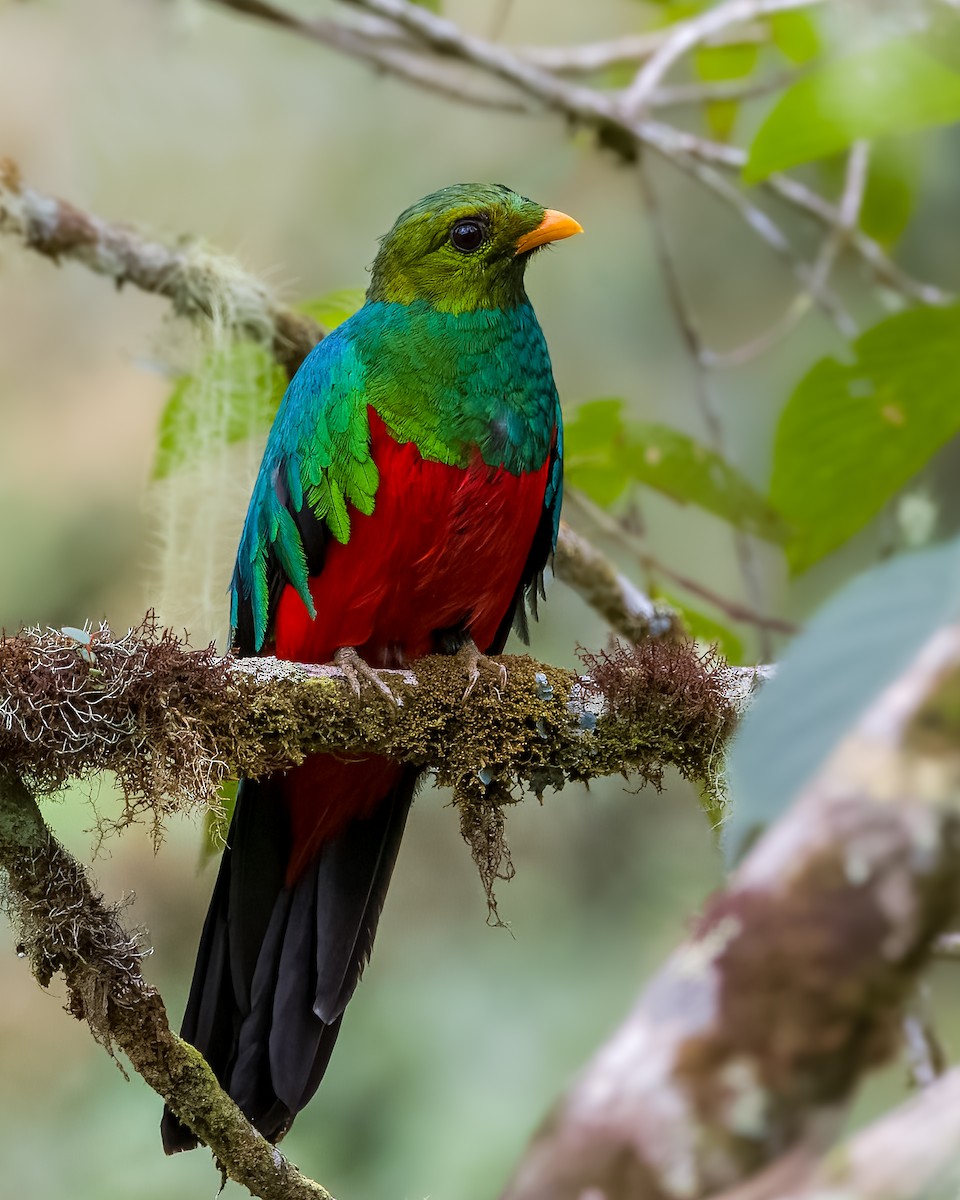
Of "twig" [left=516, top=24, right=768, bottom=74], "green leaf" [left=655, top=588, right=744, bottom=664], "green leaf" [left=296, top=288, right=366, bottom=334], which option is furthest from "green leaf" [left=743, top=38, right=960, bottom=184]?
"twig" [left=516, top=24, right=768, bottom=74]

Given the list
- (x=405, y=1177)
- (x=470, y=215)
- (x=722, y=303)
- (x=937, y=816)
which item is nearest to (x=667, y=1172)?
(x=937, y=816)

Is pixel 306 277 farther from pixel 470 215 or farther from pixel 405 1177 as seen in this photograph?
pixel 405 1177

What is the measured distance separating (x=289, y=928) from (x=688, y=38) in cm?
320

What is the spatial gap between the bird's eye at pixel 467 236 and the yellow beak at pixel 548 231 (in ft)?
0.33

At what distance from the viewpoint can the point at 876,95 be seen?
222cm

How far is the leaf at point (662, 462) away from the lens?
11.4 feet

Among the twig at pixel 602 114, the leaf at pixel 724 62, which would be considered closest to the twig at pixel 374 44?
the twig at pixel 602 114

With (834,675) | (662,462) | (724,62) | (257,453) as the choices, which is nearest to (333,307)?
(257,453)

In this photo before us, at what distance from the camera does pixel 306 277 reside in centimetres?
617

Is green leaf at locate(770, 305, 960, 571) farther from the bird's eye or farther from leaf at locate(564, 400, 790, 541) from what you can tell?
the bird's eye

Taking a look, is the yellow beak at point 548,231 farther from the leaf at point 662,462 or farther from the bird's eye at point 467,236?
the leaf at point 662,462

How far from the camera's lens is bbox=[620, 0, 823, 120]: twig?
4156 mm

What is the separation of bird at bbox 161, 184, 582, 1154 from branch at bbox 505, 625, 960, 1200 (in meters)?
1.95

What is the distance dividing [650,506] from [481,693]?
3.61 m
